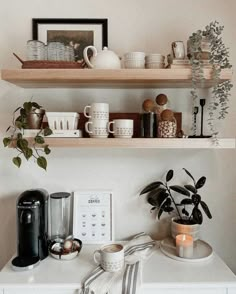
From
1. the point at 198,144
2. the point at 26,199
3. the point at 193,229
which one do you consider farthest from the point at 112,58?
the point at 193,229

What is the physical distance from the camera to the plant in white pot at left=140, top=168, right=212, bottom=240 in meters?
1.40

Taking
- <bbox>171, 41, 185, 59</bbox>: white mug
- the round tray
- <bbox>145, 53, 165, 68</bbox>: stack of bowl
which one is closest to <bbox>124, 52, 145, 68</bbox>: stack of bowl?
<bbox>145, 53, 165, 68</bbox>: stack of bowl

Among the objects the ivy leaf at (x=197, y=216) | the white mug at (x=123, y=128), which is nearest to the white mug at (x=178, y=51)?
the white mug at (x=123, y=128)

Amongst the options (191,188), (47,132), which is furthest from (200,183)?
(47,132)

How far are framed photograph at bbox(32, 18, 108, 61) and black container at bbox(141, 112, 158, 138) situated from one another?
49 cm

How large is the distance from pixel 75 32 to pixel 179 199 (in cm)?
109

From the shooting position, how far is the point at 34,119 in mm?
1318

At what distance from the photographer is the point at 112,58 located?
126cm

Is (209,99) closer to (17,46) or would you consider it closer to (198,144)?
(198,144)

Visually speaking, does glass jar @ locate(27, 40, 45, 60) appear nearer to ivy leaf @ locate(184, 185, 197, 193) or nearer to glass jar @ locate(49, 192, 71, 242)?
glass jar @ locate(49, 192, 71, 242)

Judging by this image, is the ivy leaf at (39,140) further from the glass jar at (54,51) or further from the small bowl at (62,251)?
the small bowl at (62,251)

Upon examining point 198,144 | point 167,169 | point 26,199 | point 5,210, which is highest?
point 198,144

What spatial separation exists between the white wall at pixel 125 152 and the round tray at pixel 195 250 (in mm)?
102

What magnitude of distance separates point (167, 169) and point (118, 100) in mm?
475
